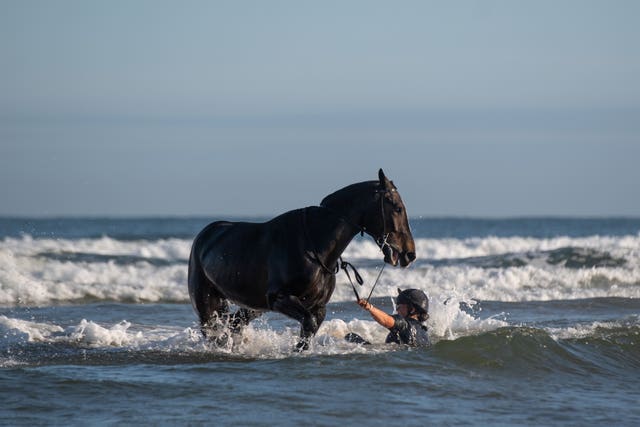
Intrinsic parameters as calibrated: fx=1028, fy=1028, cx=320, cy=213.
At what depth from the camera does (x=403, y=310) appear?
32.4 feet

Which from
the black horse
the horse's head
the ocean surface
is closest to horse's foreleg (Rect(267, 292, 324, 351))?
the black horse

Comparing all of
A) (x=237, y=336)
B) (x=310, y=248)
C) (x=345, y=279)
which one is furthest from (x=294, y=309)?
(x=345, y=279)

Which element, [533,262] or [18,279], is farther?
[533,262]

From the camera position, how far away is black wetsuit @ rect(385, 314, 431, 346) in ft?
Result: 31.8

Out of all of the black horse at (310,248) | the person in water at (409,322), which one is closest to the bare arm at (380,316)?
the person in water at (409,322)

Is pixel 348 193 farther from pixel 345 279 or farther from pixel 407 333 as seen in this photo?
pixel 345 279

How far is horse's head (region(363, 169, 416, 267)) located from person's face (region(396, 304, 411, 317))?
4.46ft

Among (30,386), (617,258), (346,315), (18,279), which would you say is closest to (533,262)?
(617,258)

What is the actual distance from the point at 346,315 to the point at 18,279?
6.09 m

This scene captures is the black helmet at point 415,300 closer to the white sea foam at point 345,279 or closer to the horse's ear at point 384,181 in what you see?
the horse's ear at point 384,181

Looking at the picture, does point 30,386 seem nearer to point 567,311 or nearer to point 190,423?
point 190,423

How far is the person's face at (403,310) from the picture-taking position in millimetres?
9844

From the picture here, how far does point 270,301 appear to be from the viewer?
8.59 meters

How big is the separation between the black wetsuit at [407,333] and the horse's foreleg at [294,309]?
1.28 m
